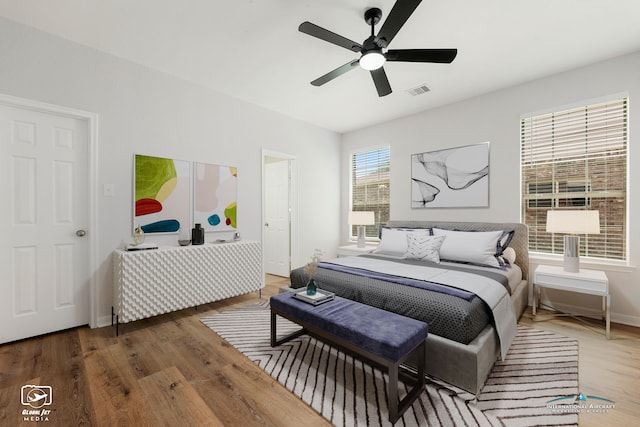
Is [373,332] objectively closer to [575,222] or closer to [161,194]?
[575,222]

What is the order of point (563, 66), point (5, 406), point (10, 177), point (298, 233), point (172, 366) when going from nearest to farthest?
point (5, 406)
point (172, 366)
point (10, 177)
point (563, 66)
point (298, 233)

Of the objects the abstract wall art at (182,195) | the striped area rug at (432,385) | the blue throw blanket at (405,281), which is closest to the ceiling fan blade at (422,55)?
the blue throw blanket at (405,281)

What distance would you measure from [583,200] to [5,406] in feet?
17.3

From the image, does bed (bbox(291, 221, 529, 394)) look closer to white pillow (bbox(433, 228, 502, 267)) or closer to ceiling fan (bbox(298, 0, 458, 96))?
white pillow (bbox(433, 228, 502, 267))

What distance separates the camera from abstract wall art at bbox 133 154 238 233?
9.96 feet

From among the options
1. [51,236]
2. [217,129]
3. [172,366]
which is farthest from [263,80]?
[172,366]

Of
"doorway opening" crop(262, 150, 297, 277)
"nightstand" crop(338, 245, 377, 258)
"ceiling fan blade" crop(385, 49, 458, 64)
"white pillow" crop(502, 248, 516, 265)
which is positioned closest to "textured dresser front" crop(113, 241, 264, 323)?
"doorway opening" crop(262, 150, 297, 277)

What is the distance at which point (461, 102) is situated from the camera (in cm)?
391

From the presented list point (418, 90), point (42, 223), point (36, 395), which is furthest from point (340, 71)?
point (36, 395)

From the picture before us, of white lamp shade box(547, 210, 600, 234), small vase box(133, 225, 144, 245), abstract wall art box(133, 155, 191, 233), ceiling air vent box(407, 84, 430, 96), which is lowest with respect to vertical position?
small vase box(133, 225, 144, 245)

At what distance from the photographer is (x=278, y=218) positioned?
497 cm

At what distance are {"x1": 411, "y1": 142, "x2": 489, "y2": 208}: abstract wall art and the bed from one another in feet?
1.37

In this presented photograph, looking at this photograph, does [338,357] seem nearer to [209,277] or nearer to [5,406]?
[209,277]

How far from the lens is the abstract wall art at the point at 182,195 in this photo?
304cm
